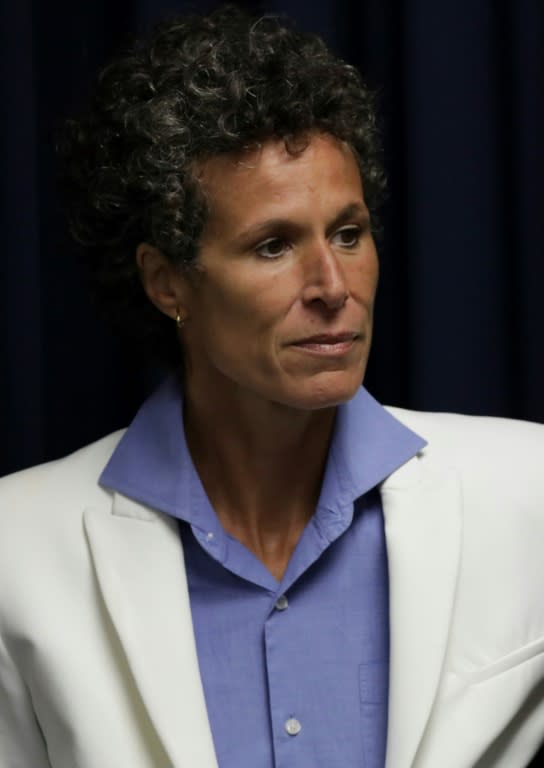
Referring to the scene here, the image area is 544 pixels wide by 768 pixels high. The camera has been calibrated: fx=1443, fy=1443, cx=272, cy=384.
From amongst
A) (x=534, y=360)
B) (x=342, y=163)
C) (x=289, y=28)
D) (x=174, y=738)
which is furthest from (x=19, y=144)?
(x=174, y=738)

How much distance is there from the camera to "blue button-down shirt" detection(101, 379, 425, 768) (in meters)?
1.61

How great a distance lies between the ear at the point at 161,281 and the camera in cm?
174

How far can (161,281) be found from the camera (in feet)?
5.78

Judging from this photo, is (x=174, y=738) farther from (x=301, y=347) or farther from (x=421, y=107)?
(x=421, y=107)

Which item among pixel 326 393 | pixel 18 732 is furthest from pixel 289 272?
pixel 18 732

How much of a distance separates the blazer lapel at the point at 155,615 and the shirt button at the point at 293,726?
91 millimetres

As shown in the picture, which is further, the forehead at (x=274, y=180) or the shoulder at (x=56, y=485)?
the shoulder at (x=56, y=485)

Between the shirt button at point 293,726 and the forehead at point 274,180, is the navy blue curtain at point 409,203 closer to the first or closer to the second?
the forehead at point 274,180

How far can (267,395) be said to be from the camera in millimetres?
1650

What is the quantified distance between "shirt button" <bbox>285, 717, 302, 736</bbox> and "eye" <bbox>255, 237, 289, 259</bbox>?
52cm

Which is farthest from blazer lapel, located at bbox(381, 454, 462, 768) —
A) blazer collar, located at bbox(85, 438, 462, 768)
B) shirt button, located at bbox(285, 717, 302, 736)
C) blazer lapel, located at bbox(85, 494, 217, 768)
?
blazer lapel, located at bbox(85, 494, 217, 768)

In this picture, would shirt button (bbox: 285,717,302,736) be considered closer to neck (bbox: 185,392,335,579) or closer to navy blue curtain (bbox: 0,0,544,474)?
neck (bbox: 185,392,335,579)

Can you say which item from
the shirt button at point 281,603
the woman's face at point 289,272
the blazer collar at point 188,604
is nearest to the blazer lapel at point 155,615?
the blazer collar at point 188,604

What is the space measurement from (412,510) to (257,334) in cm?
27
